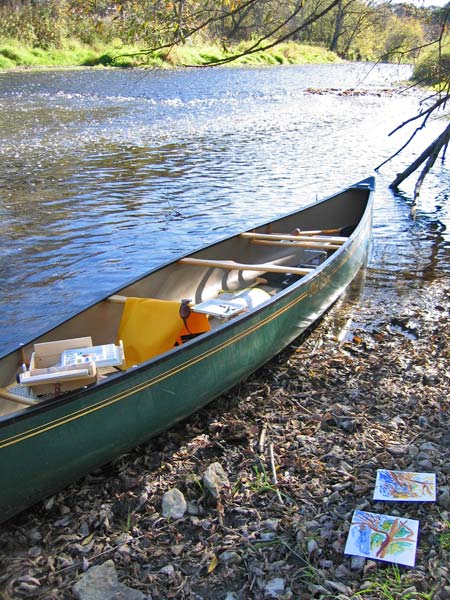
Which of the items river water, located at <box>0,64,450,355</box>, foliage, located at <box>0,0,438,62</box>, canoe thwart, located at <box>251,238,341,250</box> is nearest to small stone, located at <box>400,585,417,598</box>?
river water, located at <box>0,64,450,355</box>

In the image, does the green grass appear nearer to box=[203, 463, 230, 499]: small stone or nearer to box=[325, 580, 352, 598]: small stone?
box=[325, 580, 352, 598]: small stone

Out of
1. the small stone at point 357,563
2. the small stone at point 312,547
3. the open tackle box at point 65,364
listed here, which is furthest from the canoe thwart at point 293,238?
the small stone at point 357,563

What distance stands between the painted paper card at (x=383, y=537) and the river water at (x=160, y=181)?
10.4ft

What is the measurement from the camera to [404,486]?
423 cm

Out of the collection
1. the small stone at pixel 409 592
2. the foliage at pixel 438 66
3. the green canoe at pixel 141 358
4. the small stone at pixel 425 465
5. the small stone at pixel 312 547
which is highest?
the foliage at pixel 438 66

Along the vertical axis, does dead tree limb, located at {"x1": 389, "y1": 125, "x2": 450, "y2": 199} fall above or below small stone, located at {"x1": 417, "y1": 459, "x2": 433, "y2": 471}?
above

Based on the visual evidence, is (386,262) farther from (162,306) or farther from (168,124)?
(168,124)

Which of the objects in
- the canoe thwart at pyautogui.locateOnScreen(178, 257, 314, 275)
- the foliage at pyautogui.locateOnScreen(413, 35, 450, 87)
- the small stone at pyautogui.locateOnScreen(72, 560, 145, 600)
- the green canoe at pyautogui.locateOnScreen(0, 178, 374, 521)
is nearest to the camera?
the small stone at pyautogui.locateOnScreen(72, 560, 145, 600)

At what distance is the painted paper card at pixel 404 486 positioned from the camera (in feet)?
13.5

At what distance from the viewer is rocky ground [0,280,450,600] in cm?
362

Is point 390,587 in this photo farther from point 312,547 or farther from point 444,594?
point 312,547

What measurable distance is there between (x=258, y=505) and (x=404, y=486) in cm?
102

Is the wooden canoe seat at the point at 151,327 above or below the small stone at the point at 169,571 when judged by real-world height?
→ above

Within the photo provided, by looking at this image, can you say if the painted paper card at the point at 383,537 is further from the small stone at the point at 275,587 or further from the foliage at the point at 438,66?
the foliage at the point at 438,66
